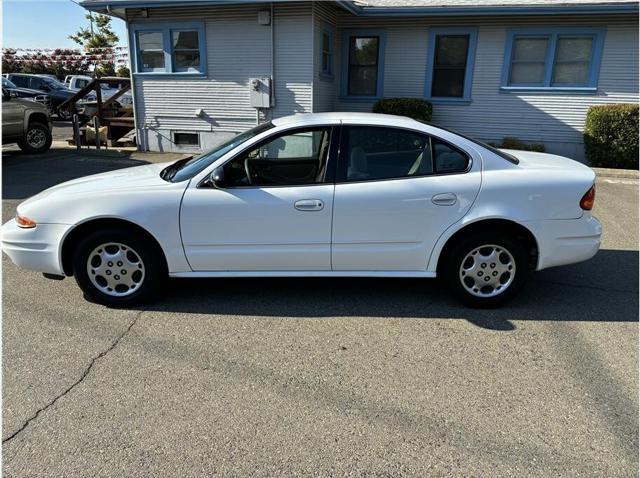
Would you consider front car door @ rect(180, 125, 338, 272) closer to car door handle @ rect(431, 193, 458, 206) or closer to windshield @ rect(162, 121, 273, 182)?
windshield @ rect(162, 121, 273, 182)

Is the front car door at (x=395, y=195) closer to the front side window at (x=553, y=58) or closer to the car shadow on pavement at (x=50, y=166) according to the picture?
the car shadow on pavement at (x=50, y=166)

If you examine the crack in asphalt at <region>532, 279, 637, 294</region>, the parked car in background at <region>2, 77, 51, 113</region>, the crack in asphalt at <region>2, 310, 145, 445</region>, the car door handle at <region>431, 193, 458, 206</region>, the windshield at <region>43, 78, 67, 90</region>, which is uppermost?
the windshield at <region>43, 78, 67, 90</region>

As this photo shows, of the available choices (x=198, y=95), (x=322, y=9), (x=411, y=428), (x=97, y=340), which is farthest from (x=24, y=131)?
(x=411, y=428)

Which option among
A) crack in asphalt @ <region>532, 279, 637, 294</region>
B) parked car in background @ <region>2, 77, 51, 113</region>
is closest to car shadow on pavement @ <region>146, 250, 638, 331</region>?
crack in asphalt @ <region>532, 279, 637, 294</region>

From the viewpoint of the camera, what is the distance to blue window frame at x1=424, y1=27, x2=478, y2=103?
1148cm

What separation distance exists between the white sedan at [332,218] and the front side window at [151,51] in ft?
29.3

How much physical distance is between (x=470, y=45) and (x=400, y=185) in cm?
923

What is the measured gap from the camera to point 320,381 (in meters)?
3.02

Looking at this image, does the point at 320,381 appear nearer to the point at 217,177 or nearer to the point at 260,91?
the point at 217,177

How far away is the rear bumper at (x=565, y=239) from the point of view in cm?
384

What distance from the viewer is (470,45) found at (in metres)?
11.5

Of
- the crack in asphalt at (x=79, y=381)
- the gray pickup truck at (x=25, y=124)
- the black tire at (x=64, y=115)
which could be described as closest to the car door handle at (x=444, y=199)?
the crack in asphalt at (x=79, y=381)

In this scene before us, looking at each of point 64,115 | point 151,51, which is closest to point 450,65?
point 151,51

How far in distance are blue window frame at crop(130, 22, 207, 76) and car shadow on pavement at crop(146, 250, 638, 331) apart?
8548mm
